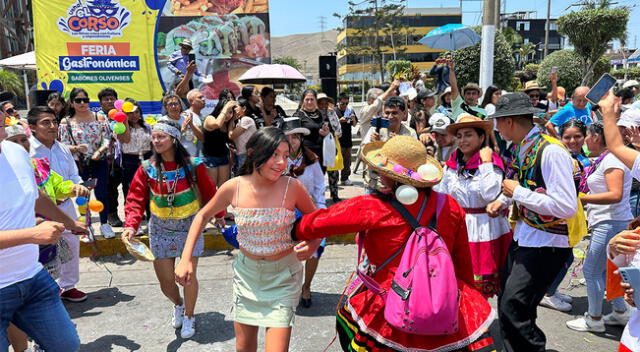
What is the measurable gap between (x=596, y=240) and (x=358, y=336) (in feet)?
8.59

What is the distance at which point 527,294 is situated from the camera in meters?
2.85

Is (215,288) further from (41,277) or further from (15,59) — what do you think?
(15,59)

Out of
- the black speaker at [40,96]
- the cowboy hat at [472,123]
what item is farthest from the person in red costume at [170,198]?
the black speaker at [40,96]

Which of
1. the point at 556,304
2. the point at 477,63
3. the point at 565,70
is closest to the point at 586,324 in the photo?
the point at 556,304

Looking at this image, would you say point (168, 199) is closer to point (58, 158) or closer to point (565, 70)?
point (58, 158)

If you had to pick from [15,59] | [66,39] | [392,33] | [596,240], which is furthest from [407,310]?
[392,33]

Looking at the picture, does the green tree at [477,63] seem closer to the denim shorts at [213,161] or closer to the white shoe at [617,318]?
the denim shorts at [213,161]

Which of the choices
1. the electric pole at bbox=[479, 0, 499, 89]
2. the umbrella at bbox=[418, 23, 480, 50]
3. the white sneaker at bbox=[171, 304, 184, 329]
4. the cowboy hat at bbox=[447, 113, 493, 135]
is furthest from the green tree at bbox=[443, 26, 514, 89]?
the white sneaker at bbox=[171, 304, 184, 329]

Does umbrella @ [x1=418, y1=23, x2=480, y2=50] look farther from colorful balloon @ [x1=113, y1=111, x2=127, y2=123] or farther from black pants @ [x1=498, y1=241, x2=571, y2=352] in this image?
black pants @ [x1=498, y1=241, x2=571, y2=352]

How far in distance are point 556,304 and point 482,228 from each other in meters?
1.66

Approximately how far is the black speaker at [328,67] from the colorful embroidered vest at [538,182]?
8065 mm

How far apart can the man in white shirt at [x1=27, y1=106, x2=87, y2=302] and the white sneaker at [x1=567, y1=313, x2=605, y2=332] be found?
4.60 metres

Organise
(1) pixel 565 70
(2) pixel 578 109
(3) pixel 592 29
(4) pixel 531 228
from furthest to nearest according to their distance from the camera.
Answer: (3) pixel 592 29 < (1) pixel 565 70 < (2) pixel 578 109 < (4) pixel 531 228

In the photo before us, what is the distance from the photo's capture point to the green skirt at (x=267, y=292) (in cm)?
273
